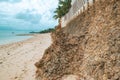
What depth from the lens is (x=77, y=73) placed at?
9.00m

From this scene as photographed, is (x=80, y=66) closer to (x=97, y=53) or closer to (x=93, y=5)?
(x=97, y=53)

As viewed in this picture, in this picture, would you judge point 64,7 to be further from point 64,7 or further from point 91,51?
point 91,51

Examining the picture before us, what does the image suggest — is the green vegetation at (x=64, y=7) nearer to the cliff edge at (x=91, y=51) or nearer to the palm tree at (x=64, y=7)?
the palm tree at (x=64, y=7)

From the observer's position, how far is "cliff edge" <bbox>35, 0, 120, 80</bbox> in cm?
702

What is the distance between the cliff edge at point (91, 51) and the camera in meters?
7.02

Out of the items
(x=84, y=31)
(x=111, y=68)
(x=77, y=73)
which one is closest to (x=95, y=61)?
(x=111, y=68)

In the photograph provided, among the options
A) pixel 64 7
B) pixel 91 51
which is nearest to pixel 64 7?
pixel 64 7

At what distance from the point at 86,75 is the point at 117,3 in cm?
270

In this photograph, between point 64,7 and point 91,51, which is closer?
point 91,51

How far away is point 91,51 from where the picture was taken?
27.2 feet

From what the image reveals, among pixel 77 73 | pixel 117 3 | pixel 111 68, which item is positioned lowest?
pixel 77 73

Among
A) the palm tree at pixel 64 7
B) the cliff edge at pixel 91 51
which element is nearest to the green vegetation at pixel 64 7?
the palm tree at pixel 64 7

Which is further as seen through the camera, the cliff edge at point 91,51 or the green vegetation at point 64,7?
the green vegetation at point 64,7

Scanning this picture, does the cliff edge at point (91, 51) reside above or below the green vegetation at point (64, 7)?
below
